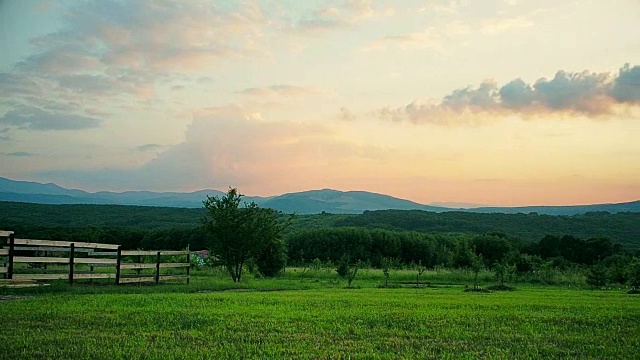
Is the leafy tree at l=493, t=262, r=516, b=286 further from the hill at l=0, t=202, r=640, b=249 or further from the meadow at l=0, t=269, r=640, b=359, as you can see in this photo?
the hill at l=0, t=202, r=640, b=249

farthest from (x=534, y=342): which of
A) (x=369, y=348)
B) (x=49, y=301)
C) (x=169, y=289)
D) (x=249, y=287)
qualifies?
(x=249, y=287)

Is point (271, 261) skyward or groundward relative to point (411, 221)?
groundward

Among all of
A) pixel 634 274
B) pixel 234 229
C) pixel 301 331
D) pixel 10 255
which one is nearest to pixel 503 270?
pixel 634 274

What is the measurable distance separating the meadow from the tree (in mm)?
18192

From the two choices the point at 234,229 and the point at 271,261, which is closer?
the point at 234,229

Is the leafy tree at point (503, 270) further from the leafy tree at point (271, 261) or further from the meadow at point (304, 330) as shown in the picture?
the meadow at point (304, 330)

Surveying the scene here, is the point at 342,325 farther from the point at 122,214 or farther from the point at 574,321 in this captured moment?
the point at 122,214

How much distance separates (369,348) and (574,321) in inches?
277

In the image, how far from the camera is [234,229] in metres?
37.6

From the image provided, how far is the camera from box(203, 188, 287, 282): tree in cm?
3759

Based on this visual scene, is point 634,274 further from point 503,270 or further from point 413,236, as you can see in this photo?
point 413,236

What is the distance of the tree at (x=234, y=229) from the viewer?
3759 cm

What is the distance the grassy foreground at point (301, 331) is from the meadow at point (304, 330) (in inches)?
0.8

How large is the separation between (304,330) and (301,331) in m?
0.16
